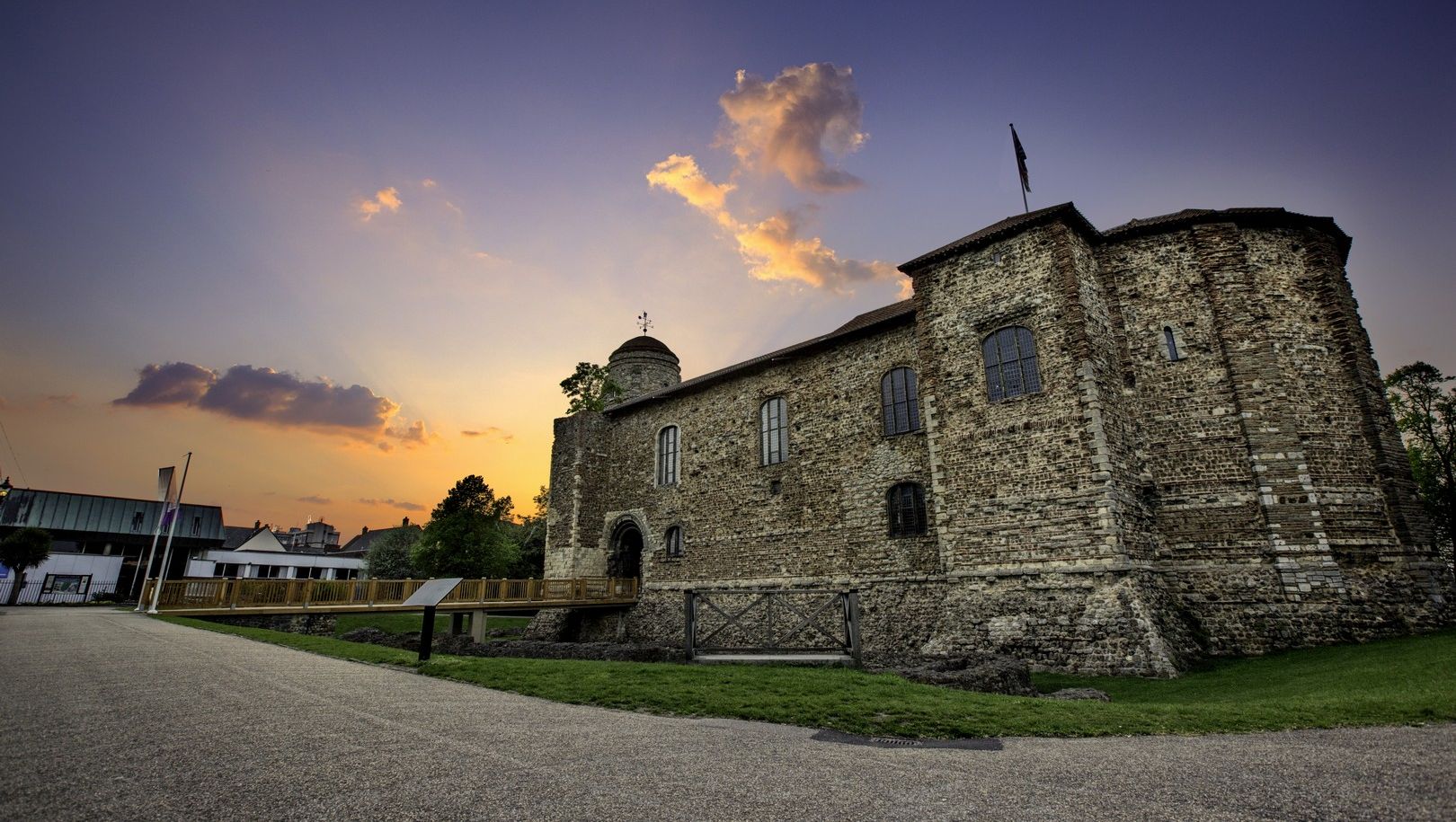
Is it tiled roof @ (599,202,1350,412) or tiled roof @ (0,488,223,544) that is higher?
tiled roof @ (599,202,1350,412)

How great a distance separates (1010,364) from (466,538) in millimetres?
31614

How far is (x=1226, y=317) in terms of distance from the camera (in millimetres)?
14852

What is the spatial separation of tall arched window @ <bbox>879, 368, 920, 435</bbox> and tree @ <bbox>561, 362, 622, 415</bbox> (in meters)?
18.5

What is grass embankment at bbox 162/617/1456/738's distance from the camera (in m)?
6.71

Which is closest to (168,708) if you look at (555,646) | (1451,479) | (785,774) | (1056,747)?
(785,774)

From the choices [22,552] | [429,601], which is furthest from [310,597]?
[22,552]

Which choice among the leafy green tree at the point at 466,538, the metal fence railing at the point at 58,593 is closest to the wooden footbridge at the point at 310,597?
the leafy green tree at the point at 466,538

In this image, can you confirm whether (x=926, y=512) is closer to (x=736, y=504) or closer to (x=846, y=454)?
(x=846, y=454)

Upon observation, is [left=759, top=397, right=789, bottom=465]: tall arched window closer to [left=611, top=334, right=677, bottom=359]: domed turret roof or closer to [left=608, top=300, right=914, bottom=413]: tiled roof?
[left=608, top=300, right=914, bottom=413]: tiled roof

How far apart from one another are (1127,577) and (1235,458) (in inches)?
169

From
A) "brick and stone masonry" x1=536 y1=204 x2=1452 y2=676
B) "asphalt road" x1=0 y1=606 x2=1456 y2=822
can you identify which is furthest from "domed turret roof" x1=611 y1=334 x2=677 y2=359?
"asphalt road" x1=0 y1=606 x2=1456 y2=822

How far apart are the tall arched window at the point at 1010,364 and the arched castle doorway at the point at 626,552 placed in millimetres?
15259

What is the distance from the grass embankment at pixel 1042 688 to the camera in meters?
6.71

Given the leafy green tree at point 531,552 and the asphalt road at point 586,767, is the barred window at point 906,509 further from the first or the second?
the leafy green tree at point 531,552
